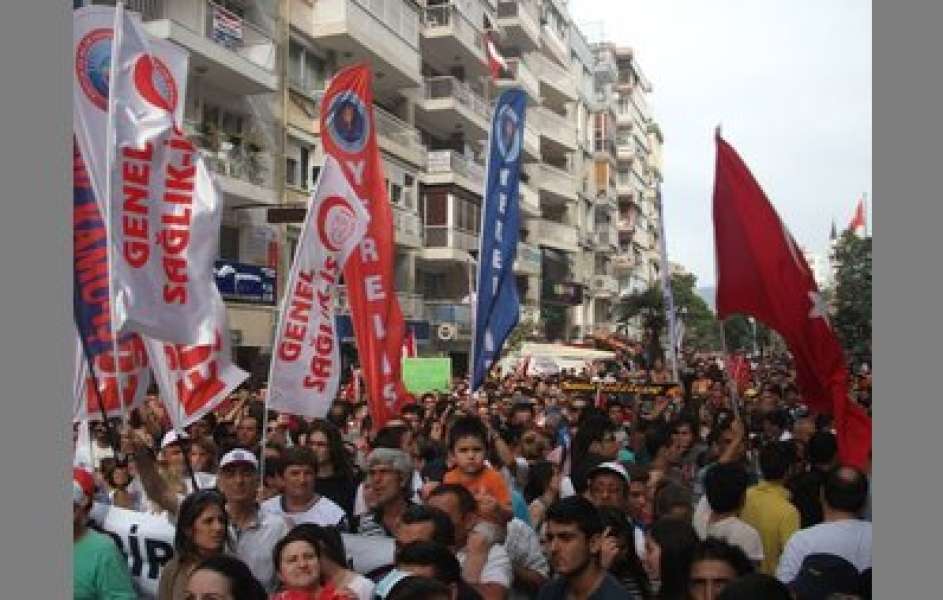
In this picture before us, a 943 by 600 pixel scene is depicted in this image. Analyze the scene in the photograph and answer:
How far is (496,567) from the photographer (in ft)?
12.8

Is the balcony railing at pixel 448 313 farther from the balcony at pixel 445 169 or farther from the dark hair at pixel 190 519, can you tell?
the dark hair at pixel 190 519

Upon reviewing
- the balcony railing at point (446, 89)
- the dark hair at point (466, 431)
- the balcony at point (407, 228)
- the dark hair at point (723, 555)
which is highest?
the balcony railing at point (446, 89)

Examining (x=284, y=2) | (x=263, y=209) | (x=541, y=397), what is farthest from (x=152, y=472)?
(x=284, y=2)

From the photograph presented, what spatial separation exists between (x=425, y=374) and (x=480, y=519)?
12166 mm

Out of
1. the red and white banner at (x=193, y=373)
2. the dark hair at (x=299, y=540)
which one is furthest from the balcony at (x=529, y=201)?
the dark hair at (x=299, y=540)

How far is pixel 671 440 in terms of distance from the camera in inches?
275

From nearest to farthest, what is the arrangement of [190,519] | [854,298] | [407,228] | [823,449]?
[190,519], [823,449], [854,298], [407,228]

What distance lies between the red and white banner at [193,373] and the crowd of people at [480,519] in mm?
335

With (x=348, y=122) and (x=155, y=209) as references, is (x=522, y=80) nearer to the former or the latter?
(x=348, y=122)

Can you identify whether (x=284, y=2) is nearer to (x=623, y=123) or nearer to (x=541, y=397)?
(x=541, y=397)

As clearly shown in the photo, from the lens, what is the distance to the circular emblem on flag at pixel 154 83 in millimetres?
5426

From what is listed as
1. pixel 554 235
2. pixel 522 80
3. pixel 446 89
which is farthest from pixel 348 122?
pixel 554 235

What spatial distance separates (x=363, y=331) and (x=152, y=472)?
253cm

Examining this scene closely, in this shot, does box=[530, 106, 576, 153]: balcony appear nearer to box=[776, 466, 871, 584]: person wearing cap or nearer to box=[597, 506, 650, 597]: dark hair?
box=[776, 466, 871, 584]: person wearing cap
